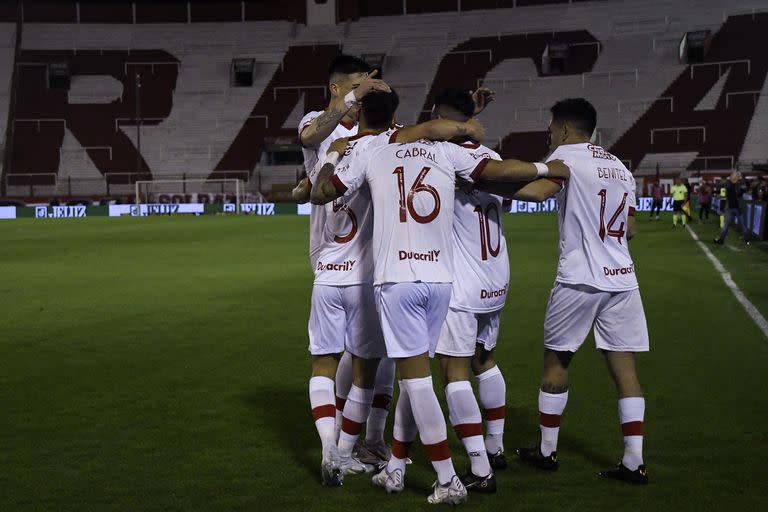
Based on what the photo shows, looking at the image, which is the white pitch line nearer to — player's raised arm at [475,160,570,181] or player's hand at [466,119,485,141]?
player's raised arm at [475,160,570,181]

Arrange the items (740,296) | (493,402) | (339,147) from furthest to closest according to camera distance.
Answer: (740,296) < (493,402) < (339,147)

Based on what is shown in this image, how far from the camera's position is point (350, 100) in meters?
5.47

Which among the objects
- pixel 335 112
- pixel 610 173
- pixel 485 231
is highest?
pixel 335 112

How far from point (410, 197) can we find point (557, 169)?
997mm

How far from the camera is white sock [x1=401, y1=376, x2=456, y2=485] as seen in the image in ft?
16.9

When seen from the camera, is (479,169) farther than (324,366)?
No

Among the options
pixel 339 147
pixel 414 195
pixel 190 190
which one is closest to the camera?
pixel 414 195

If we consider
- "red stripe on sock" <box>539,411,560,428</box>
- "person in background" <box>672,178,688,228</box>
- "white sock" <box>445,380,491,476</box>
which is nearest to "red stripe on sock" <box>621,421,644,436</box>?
"red stripe on sock" <box>539,411,560,428</box>

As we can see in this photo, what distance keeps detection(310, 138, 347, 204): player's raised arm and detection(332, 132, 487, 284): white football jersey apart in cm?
5

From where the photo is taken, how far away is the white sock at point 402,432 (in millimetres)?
5465

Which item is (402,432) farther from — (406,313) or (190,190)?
(190,190)

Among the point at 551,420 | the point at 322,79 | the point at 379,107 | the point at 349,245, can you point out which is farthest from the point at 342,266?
the point at 322,79

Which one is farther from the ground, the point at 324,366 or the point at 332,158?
the point at 332,158

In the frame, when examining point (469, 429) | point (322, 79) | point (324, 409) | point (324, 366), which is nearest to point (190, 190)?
point (322, 79)
